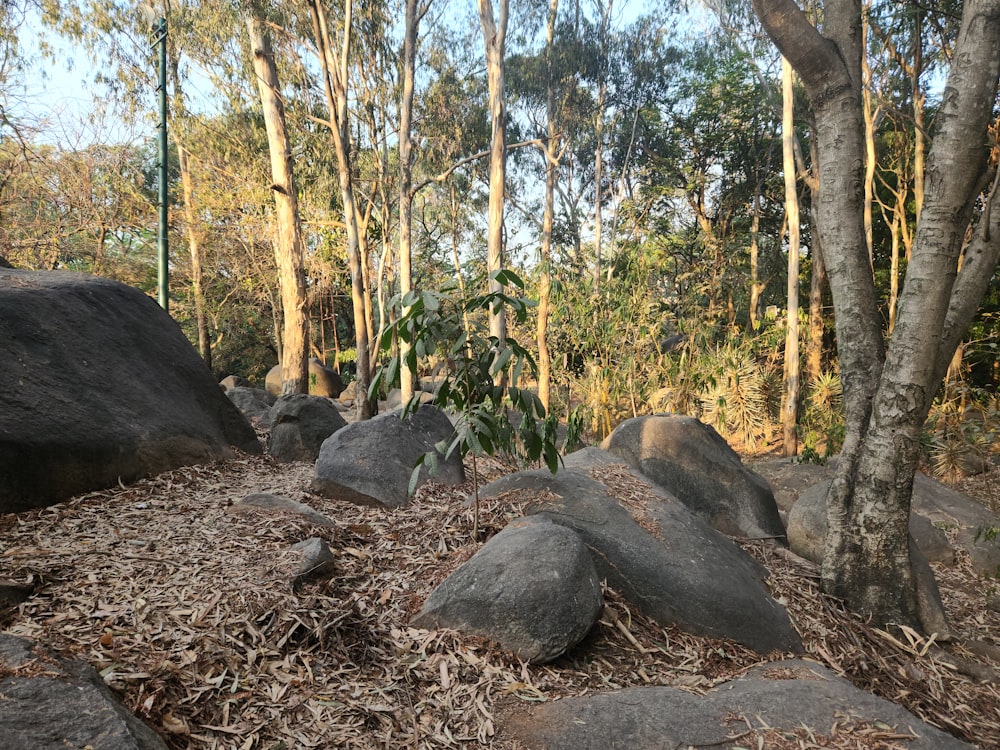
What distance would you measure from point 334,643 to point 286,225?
9.93 meters

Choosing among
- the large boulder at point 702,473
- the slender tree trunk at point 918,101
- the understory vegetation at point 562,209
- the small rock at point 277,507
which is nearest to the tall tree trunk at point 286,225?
the understory vegetation at point 562,209

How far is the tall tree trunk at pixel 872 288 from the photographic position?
3539 mm

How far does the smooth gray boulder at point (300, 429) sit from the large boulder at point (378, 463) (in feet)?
4.32

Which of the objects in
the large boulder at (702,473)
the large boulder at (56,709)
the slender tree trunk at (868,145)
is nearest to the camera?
the large boulder at (56,709)

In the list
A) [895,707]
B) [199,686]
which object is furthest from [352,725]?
[895,707]

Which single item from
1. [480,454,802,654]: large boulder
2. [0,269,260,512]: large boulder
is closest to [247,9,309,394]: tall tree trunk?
[0,269,260,512]: large boulder

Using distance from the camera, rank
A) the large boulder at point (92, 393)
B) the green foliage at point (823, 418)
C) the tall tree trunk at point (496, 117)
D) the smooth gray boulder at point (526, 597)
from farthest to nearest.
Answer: the tall tree trunk at point (496, 117) < the green foliage at point (823, 418) < the large boulder at point (92, 393) < the smooth gray boulder at point (526, 597)

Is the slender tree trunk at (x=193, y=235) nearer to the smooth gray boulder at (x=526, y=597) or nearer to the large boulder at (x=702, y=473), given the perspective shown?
the large boulder at (x=702, y=473)

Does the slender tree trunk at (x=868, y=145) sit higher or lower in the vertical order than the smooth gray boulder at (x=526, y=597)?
higher

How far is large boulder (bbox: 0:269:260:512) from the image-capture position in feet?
12.2

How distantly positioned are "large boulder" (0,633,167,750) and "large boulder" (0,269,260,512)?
218 centimetres

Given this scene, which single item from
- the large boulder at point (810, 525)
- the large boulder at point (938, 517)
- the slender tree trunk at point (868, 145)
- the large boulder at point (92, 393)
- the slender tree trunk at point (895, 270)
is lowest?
the large boulder at point (938, 517)

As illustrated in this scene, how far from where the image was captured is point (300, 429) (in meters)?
6.32

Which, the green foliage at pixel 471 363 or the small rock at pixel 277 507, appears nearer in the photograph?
the green foliage at pixel 471 363
